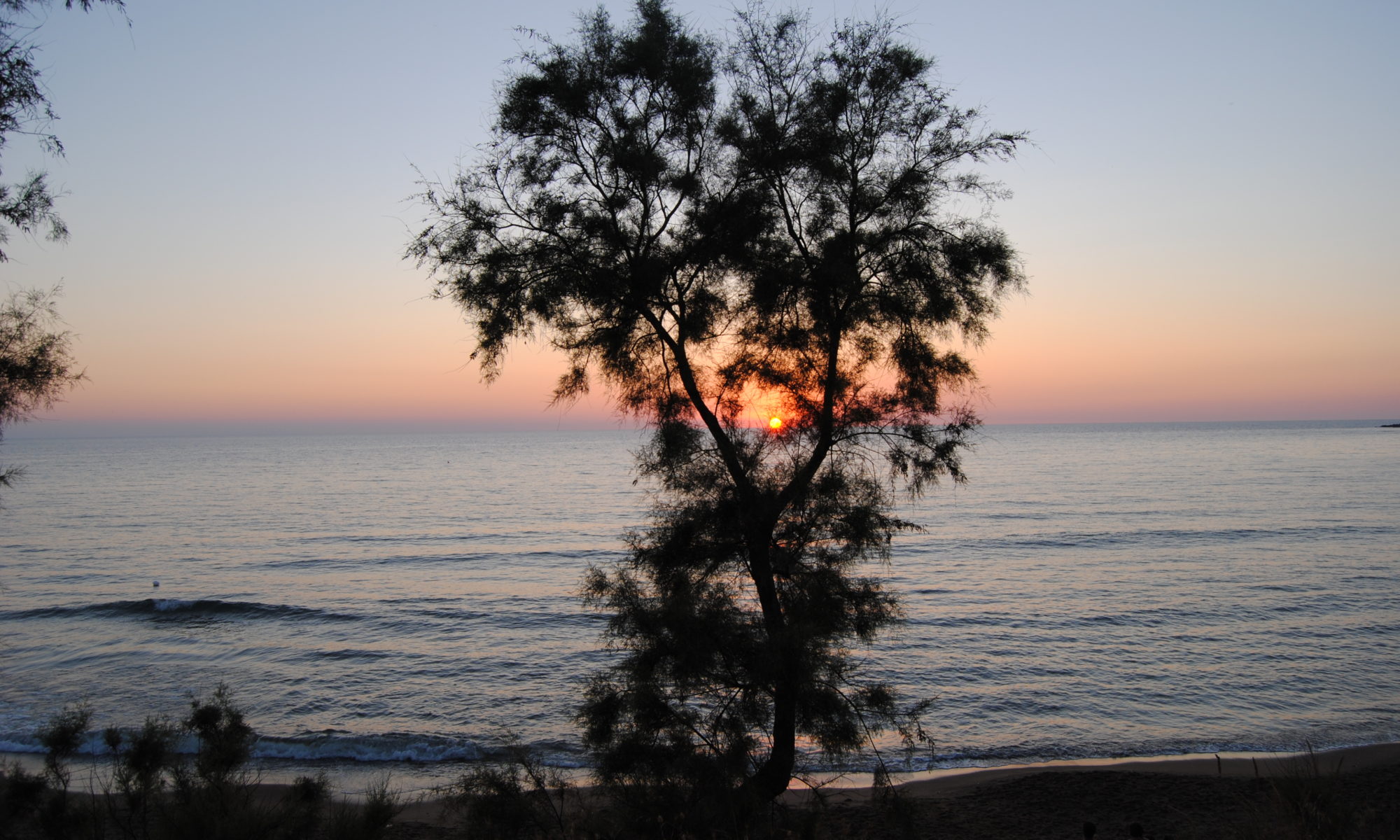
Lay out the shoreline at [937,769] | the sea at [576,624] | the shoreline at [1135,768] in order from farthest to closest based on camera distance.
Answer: the sea at [576,624]
the shoreline at [937,769]
the shoreline at [1135,768]

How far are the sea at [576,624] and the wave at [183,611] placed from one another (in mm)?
150

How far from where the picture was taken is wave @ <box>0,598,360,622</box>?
2536 cm

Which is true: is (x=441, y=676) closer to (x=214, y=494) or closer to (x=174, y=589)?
(x=174, y=589)

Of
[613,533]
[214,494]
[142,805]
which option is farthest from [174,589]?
[214,494]

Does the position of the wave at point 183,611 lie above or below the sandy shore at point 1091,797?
below

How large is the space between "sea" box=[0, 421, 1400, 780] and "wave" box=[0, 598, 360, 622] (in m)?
0.15

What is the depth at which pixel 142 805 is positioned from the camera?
27.9 ft

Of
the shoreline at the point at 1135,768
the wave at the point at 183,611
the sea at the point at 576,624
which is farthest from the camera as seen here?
the wave at the point at 183,611

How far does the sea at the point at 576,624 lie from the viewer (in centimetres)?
1564

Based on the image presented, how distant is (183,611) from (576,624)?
14030mm

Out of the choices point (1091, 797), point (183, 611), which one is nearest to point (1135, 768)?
point (1091, 797)

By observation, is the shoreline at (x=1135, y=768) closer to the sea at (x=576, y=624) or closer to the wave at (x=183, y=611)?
the sea at (x=576, y=624)

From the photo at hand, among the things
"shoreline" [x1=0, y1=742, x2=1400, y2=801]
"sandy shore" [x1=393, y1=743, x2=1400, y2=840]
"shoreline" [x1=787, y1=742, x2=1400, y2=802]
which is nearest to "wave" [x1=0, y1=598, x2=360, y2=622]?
"shoreline" [x1=0, y1=742, x2=1400, y2=801]

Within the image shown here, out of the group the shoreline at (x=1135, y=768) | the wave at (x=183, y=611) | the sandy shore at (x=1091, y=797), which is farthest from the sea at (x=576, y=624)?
the sandy shore at (x=1091, y=797)
